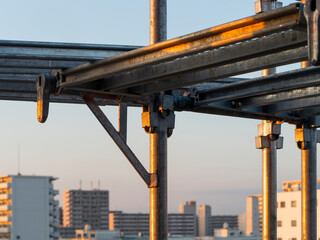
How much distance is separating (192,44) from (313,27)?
8.37 feet

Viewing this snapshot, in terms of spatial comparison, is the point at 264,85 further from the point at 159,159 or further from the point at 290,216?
the point at 290,216

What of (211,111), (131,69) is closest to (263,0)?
(211,111)

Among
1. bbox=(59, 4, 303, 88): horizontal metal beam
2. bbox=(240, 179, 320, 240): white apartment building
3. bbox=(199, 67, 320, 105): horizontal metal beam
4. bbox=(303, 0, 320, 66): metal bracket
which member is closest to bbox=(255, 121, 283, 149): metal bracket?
bbox=(199, 67, 320, 105): horizontal metal beam

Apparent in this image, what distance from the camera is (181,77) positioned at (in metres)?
14.8

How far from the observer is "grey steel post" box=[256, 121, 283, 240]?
20.0m

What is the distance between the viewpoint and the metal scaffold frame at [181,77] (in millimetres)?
11461

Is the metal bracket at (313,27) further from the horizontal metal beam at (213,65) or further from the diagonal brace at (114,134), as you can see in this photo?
the diagonal brace at (114,134)

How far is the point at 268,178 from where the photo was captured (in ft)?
66.0

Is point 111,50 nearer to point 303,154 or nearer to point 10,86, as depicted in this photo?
point 10,86

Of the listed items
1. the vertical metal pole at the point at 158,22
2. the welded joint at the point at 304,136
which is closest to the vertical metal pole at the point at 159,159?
the vertical metal pole at the point at 158,22

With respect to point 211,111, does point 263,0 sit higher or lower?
higher

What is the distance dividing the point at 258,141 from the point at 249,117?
3.81 feet

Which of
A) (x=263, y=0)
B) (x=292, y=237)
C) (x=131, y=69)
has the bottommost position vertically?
(x=292, y=237)

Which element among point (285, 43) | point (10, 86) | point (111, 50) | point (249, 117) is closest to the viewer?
point (285, 43)
